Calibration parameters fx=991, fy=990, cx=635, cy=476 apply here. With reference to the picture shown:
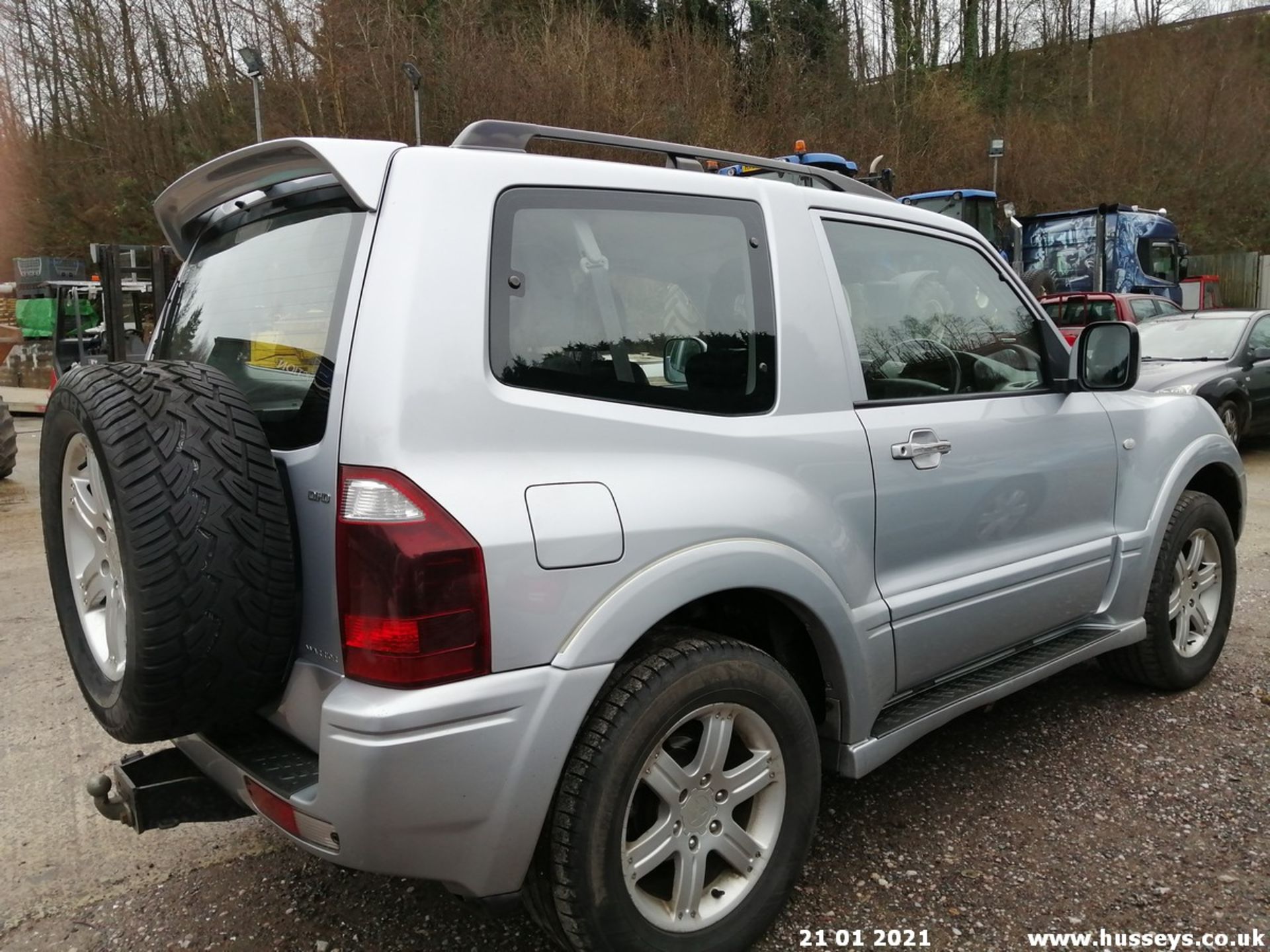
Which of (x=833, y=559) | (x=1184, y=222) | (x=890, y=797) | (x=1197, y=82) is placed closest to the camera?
(x=833, y=559)

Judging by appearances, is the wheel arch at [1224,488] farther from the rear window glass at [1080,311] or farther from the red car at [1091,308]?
the rear window glass at [1080,311]

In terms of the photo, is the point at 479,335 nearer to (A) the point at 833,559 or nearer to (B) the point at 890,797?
(A) the point at 833,559

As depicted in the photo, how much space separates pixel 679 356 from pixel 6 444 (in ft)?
32.3

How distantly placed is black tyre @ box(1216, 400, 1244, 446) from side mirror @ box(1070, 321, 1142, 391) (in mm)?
7487

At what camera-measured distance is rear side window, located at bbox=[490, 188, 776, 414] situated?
215 centimetres

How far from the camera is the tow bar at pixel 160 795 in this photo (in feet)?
7.43

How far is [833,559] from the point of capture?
8.38ft

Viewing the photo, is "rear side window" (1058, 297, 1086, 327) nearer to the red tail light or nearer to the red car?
the red car

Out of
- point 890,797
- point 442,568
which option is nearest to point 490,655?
point 442,568

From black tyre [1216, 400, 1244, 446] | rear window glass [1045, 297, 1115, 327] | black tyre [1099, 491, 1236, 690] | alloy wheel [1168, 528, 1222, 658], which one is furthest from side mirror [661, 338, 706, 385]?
rear window glass [1045, 297, 1115, 327]

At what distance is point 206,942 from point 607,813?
4.13 feet

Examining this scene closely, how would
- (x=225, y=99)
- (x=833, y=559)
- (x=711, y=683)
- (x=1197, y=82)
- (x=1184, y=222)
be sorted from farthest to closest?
1. (x=1197, y=82)
2. (x=1184, y=222)
3. (x=225, y=99)
4. (x=833, y=559)
5. (x=711, y=683)

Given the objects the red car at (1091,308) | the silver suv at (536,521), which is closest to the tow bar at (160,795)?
the silver suv at (536,521)

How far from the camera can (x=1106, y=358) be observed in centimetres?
347
